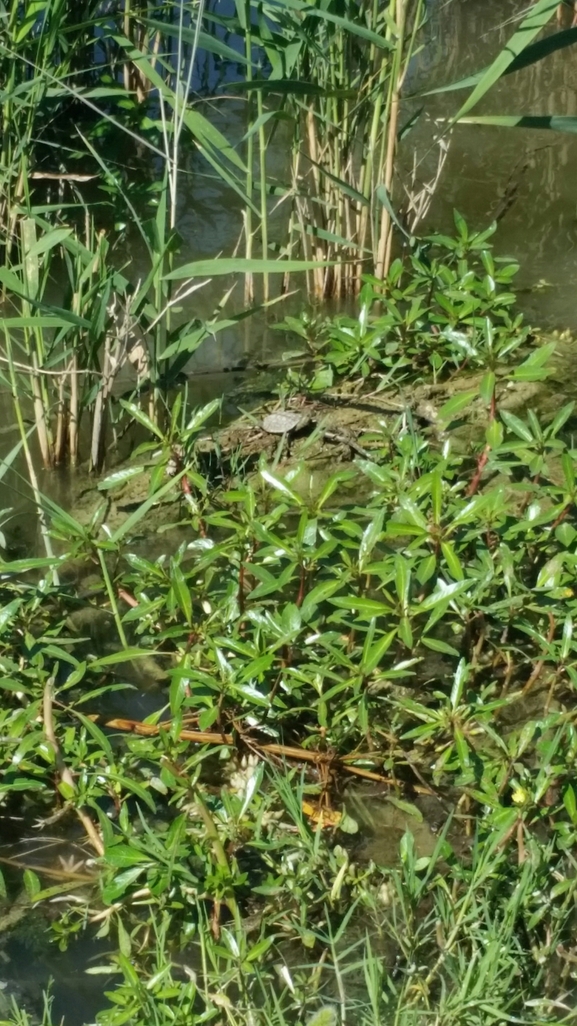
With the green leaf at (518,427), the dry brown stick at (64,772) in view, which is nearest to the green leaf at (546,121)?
the green leaf at (518,427)

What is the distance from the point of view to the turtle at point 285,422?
3.01 m

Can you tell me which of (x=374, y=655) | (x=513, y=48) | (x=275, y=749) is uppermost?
(x=513, y=48)

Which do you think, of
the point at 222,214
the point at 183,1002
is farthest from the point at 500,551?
the point at 222,214

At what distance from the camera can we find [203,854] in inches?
68.8

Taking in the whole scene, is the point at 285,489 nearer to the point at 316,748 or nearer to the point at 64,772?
the point at 316,748

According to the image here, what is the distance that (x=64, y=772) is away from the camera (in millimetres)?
1912

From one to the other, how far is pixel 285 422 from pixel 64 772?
1373 millimetres

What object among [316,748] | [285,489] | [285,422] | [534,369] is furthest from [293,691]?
[285,422]

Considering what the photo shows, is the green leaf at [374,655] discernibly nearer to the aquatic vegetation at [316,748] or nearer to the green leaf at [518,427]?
the aquatic vegetation at [316,748]

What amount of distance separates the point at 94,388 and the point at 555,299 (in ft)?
5.92

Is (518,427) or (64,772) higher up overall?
(518,427)

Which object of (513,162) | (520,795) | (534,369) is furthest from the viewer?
(513,162)

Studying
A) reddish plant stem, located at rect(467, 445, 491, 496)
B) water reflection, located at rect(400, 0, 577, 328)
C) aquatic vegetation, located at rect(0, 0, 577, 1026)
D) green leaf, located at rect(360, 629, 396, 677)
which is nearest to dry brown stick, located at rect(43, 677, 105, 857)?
aquatic vegetation, located at rect(0, 0, 577, 1026)

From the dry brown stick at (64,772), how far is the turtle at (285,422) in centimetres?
122
